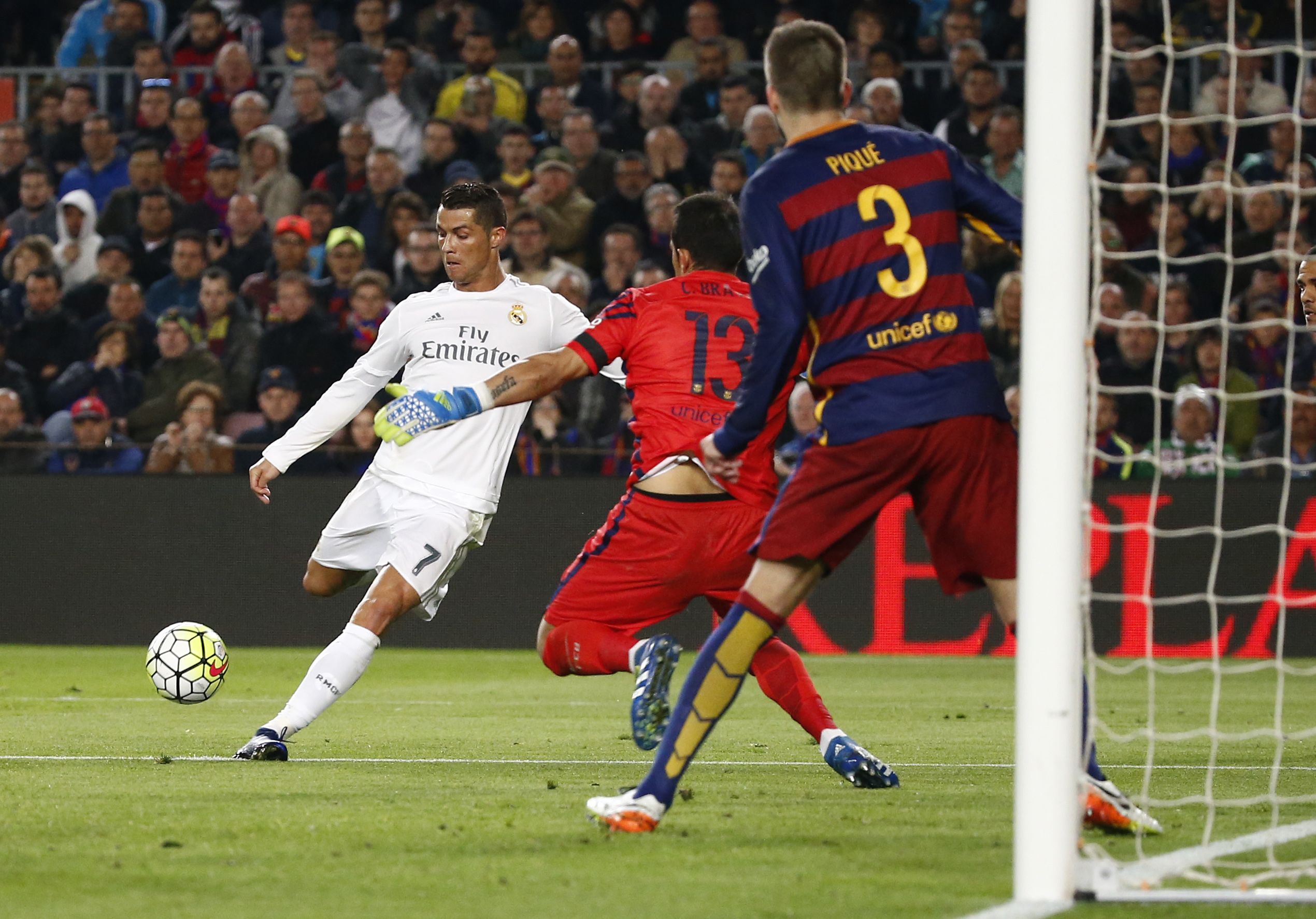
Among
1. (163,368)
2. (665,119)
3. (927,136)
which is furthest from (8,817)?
(665,119)

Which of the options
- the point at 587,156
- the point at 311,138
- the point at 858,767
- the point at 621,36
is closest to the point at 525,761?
the point at 858,767

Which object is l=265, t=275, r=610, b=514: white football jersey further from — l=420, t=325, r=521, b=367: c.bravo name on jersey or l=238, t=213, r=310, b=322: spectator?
l=238, t=213, r=310, b=322: spectator

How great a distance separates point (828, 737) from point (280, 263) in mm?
→ 9727

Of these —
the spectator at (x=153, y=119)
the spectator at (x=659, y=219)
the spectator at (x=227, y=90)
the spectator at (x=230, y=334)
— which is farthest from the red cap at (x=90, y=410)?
the spectator at (x=659, y=219)

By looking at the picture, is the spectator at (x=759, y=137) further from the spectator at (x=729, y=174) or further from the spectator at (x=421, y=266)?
the spectator at (x=421, y=266)

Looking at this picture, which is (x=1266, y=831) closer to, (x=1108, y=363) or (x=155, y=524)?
(x=1108, y=363)

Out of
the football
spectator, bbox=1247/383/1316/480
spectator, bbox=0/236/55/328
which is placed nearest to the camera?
the football

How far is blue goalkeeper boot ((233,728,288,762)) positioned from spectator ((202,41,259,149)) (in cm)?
1069

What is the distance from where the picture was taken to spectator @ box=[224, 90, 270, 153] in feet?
51.7

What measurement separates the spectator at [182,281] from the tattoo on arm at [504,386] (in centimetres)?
972

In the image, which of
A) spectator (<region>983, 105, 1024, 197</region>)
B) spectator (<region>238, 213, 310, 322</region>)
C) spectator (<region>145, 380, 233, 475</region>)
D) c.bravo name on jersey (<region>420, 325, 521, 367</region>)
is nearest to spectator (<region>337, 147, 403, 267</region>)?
spectator (<region>238, 213, 310, 322</region>)

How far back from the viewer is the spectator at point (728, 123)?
48.9 ft

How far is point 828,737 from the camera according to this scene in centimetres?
569

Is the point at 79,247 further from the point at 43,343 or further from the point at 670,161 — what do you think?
the point at 670,161
